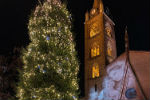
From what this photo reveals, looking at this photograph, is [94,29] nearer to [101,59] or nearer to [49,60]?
[101,59]

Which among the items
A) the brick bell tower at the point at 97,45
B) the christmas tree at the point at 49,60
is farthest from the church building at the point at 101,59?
the christmas tree at the point at 49,60

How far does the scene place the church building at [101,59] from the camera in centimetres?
1811

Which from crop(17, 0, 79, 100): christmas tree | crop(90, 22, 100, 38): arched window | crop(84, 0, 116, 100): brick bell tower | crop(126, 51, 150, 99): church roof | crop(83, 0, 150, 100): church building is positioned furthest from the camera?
crop(90, 22, 100, 38): arched window

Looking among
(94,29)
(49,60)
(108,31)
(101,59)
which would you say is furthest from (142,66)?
(49,60)

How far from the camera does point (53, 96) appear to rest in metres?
9.65

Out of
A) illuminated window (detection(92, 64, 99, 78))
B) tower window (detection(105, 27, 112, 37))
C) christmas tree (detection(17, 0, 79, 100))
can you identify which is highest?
tower window (detection(105, 27, 112, 37))

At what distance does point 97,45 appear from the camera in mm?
24047

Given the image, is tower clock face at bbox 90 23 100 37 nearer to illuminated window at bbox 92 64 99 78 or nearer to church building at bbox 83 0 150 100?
church building at bbox 83 0 150 100

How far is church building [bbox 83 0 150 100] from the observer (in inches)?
713

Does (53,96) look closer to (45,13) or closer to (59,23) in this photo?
(59,23)

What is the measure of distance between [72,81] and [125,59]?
1017 centimetres

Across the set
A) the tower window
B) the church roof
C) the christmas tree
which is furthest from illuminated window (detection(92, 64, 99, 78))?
the christmas tree

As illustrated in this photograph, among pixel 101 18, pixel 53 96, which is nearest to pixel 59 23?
pixel 53 96

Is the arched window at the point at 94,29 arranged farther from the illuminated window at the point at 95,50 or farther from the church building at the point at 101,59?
the illuminated window at the point at 95,50
